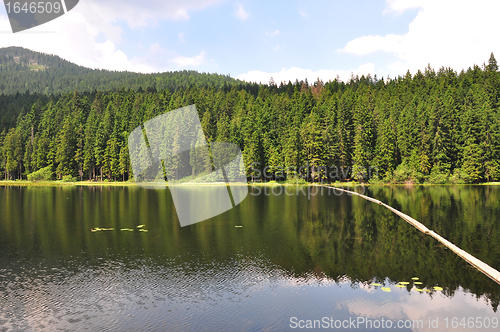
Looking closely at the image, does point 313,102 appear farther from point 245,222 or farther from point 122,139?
point 245,222

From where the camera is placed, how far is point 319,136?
294ft

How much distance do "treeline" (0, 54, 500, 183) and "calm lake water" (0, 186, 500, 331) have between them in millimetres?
63493

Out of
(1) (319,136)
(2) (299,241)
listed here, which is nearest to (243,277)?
(2) (299,241)

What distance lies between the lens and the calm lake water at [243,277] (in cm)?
1033

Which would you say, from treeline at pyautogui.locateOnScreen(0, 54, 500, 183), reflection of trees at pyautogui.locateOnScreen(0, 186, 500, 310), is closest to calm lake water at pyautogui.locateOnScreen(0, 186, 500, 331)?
reflection of trees at pyautogui.locateOnScreen(0, 186, 500, 310)

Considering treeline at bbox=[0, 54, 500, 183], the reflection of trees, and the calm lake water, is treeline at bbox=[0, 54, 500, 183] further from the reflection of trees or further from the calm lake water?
the calm lake water

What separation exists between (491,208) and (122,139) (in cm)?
9803

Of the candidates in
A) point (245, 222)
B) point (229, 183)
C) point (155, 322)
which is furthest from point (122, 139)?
point (155, 322)

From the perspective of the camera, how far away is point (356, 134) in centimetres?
8969

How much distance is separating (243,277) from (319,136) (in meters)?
78.7

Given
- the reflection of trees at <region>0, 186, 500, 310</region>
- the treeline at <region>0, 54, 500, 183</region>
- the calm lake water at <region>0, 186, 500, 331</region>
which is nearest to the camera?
the calm lake water at <region>0, 186, 500, 331</region>

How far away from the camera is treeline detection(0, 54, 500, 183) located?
85.2 m

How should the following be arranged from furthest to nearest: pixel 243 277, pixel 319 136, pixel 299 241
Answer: pixel 319 136 → pixel 299 241 → pixel 243 277

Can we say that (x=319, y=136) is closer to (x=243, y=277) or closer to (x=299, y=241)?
(x=299, y=241)
